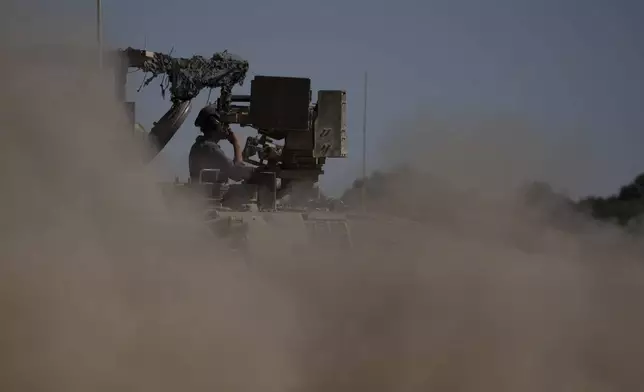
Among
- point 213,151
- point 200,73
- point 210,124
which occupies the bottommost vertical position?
point 213,151

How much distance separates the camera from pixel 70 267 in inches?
333

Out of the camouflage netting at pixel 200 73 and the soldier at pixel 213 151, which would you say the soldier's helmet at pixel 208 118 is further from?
the camouflage netting at pixel 200 73

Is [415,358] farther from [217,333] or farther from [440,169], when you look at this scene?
[440,169]

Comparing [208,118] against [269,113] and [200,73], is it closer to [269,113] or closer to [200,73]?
[200,73]

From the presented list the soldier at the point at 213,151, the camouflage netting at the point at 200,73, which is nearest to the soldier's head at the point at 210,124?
the soldier at the point at 213,151

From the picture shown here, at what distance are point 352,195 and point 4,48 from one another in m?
7.03

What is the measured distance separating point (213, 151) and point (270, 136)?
3.50 feet

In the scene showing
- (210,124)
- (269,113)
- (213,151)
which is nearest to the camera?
(269,113)

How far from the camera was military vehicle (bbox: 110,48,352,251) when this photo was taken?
11859 mm

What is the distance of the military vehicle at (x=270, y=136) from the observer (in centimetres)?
1186

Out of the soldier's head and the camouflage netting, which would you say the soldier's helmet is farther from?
the camouflage netting

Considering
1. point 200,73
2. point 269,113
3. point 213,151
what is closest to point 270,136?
point 269,113

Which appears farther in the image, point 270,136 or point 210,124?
point 210,124

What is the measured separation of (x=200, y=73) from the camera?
14141mm
